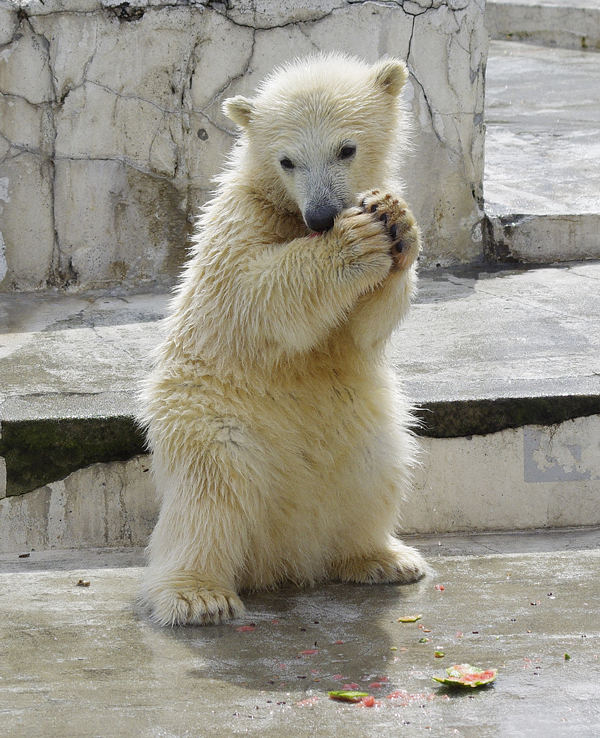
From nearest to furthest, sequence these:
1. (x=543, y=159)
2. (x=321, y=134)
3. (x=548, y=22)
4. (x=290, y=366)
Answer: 1. (x=321, y=134)
2. (x=290, y=366)
3. (x=543, y=159)
4. (x=548, y=22)

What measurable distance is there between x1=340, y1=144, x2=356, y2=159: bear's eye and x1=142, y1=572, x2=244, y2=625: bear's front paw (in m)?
1.23

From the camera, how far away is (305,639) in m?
2.40

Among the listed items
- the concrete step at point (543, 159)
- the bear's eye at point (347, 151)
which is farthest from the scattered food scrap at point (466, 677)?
the concrete step at point (543, 159)

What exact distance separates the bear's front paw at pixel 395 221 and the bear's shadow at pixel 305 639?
3.14 ft

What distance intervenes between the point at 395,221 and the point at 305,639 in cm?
110

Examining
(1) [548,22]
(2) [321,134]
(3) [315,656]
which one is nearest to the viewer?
(3) [315,656]

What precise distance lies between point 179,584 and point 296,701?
605mm

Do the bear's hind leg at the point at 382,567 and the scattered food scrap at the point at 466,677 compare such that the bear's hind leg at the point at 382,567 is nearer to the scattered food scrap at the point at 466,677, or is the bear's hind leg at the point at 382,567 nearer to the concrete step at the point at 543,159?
the scattered food scrap at the point at 466,677

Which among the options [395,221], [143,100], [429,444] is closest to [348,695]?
[395,221]

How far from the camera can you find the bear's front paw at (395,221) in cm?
246

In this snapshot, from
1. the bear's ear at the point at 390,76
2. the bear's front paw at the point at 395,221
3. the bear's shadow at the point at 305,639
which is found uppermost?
the bear's ear at the point at 390,76

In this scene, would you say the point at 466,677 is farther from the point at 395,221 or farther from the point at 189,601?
the point at 395,221

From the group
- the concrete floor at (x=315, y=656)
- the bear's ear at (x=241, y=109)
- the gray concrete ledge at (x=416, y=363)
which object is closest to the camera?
the concrete floor at (x=315, y=656)

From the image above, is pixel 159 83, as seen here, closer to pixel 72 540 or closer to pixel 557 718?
pixel 72 540
